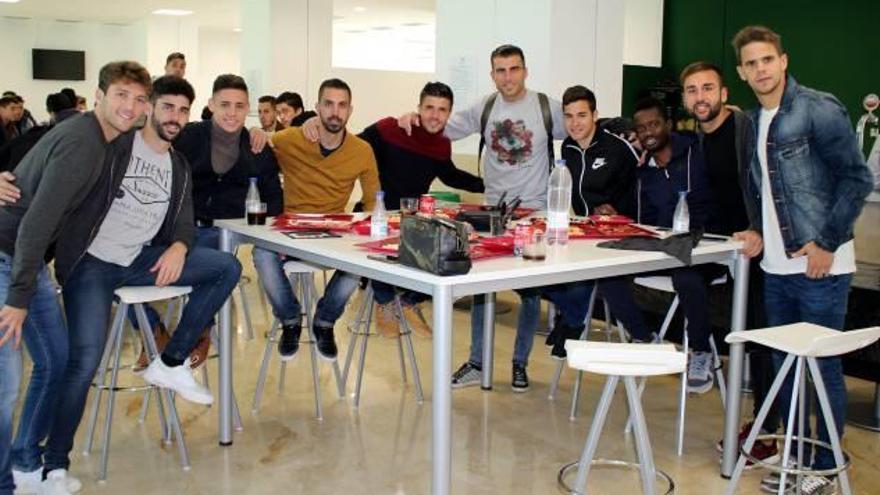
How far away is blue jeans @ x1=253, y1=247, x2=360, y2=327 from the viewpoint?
11.7 feet

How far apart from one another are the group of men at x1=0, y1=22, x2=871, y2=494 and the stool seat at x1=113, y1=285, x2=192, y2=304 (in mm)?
39

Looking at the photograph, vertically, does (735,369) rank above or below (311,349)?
above

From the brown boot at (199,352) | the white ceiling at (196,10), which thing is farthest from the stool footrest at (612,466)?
the white ceiling at (196,10)

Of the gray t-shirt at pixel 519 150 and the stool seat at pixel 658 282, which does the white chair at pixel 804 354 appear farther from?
the gray t-shirt at pixel 519 150

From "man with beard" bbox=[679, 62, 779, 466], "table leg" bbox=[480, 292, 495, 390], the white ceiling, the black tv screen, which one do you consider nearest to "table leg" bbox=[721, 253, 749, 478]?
"man with beard" bbox=[679, 62, 779, 466]

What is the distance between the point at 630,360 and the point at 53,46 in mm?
15154

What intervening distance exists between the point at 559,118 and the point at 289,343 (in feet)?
5.37

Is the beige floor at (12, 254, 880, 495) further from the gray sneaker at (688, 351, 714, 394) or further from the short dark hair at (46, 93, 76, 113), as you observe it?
the short dark hair at (46, 93, 76, 113)

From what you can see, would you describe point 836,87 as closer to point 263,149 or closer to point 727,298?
point 727,298

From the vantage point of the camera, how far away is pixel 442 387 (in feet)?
7.52

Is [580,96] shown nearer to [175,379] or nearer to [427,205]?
[427,205]

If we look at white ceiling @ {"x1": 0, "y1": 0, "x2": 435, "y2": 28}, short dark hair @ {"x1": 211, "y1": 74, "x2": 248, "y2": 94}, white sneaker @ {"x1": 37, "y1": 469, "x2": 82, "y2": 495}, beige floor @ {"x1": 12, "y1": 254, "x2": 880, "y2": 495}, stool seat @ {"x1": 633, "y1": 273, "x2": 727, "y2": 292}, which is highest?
white ceiling @ {"x1": 0, "y1": 0, "x2": 435, "y2": 28}

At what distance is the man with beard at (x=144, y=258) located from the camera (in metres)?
2.79

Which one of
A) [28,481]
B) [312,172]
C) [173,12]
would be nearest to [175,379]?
[28,481]
